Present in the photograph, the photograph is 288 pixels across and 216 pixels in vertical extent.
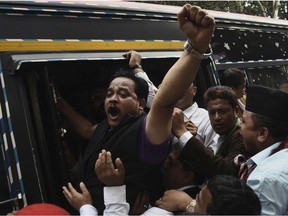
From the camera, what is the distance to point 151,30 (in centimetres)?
314

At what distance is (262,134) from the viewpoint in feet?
6.68

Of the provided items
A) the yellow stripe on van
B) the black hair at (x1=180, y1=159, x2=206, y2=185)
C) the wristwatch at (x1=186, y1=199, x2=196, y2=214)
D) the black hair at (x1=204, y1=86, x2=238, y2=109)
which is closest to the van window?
the yellow stripe on van

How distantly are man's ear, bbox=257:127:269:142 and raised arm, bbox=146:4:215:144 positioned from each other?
1.84 ft

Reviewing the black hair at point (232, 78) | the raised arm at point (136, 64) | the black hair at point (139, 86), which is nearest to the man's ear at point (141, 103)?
the black hair at point (139, 86)

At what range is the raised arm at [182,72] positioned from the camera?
1.52 m

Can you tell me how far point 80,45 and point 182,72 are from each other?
3.77ft

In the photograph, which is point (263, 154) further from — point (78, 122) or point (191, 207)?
point (78, 122)

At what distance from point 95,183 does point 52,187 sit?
0.38m

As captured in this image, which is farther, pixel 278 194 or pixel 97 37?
pixel 97 37

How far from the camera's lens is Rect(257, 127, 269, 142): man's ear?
6.64 ft

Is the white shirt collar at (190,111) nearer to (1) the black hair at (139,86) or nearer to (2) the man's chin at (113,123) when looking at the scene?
(1) the black hair at (139,86)

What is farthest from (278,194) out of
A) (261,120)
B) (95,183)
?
(95,183)

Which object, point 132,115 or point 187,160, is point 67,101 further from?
point 187,160

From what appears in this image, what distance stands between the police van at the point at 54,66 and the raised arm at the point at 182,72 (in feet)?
2.58
